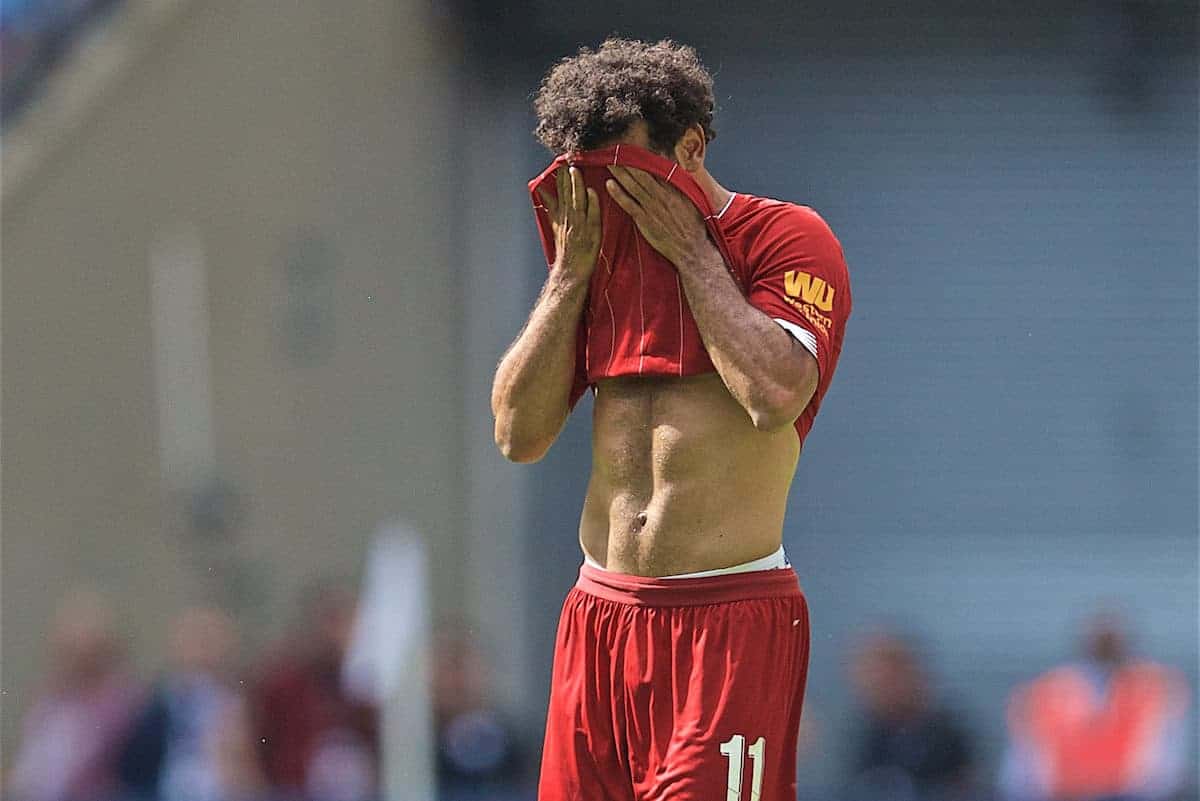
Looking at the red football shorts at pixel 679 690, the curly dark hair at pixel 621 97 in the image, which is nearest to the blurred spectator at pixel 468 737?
the red football shorts at pixel 679 690

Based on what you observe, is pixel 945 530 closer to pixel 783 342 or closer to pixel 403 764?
pixel 403 764

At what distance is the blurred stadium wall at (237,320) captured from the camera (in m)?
10.3

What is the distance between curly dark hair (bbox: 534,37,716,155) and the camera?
9.71 feet

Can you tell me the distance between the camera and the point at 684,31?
11.0 m

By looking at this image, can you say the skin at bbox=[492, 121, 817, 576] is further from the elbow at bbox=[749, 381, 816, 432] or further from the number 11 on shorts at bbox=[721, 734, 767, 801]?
the number 11 on shorts at bbox=[721, 734, 767, 801]

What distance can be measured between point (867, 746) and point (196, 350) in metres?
4.96

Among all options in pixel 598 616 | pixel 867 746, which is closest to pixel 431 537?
pixel 867 746

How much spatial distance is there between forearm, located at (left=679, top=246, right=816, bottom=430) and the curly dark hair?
0.29 m

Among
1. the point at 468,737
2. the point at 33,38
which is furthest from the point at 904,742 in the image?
the point at 33,38

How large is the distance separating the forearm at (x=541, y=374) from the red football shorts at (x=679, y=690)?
281 mm

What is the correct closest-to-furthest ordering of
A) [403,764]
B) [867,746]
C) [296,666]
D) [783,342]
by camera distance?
[783,342] → [403,764] → [867,746] → [296,666]

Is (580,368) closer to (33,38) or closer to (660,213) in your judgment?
(660,213)

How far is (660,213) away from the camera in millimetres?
2949

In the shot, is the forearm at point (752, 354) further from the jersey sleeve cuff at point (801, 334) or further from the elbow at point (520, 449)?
the elbow at point (520, 449)
